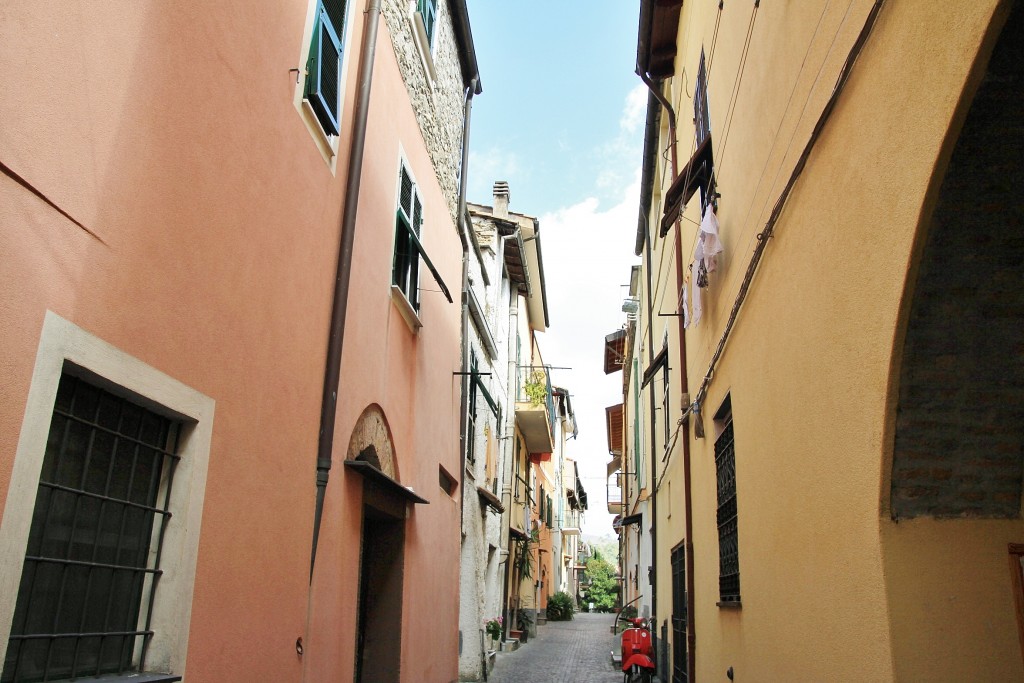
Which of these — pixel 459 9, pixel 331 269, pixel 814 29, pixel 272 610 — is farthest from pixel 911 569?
pixel 459 9

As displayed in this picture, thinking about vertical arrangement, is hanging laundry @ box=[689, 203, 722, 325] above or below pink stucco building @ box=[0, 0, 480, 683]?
above

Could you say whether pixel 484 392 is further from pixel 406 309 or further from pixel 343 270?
pixel 343 270

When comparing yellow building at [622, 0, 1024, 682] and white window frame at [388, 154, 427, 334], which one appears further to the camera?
white window frame at [388, 154, 427, 334]

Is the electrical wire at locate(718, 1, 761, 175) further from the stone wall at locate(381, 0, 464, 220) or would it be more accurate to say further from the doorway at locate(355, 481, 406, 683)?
the doorway at locate(355, 481, 406, 683)

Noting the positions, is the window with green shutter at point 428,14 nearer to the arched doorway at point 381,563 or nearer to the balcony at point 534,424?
the arched doorway at point 381,563

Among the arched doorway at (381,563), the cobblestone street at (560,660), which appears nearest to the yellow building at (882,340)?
the arched doorway at (381,563)

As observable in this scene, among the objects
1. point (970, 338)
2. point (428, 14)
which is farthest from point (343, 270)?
point (428, 14)

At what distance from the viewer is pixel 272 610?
4906 mm

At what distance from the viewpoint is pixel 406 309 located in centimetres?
839

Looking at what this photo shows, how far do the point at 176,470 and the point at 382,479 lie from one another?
2973 mm

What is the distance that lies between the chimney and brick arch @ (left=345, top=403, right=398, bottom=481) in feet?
38.1

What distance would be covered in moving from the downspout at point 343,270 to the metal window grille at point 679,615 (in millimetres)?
5265

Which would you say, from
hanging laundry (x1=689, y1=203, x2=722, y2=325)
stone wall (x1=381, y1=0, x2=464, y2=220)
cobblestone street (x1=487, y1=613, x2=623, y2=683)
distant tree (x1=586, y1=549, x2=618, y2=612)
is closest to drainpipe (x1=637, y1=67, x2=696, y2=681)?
hanging laundry (x1=689, y1=203, x2=722, y2=325)

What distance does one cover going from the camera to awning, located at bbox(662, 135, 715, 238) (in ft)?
25.2
